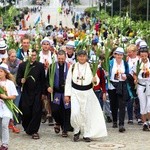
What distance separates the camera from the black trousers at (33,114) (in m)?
12.7

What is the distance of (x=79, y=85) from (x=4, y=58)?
2.16 m

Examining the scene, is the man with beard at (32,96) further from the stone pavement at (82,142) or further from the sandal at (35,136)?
the stone pavement at (82,142)

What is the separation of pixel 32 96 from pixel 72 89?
2.75 ft

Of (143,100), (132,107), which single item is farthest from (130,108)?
(143,100)

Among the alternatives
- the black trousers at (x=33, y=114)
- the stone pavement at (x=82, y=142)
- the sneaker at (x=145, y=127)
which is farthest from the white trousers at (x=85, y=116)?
the sneaker at (x=145, y=127)

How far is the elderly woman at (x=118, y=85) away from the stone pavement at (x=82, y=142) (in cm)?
41

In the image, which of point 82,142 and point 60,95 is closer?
point 82,142

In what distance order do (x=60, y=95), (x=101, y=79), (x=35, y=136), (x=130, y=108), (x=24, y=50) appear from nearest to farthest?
1. (x=35, y=136)
2. (x=60, y=95)
3. (x=101, y=79)
4. (x=130, y=108)
5. (x=24, y=50)

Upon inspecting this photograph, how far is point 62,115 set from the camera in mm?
12891

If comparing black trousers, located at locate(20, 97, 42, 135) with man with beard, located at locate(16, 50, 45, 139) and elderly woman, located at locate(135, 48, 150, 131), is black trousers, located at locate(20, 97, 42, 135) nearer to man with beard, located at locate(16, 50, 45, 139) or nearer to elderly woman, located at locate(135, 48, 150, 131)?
man with beard, located at locate(16, 50, 45, 139)

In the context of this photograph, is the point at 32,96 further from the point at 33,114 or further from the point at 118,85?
the point at 118,85

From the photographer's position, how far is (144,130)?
1354 centimetres

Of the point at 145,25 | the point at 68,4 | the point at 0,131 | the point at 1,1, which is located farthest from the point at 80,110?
the point at 68,4

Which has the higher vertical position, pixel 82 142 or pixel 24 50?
pixel 24 50
